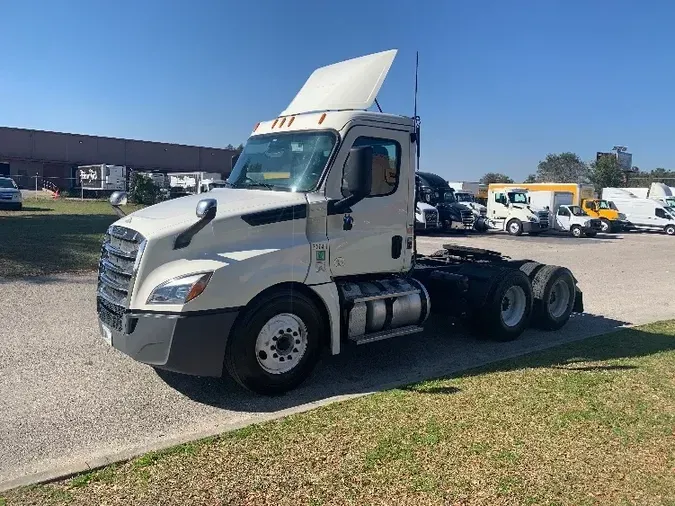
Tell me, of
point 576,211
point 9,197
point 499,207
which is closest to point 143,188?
point 9,197

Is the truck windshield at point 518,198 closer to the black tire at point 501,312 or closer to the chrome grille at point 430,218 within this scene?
the chrome grille at point 430,218

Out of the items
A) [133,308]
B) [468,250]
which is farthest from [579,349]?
[133,308]

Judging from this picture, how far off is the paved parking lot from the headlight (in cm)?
103

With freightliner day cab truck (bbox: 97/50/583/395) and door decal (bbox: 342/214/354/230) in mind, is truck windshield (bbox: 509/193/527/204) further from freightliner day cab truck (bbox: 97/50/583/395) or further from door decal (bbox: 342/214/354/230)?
door decal (bbox: 342/214/354/230)

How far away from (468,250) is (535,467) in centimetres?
526

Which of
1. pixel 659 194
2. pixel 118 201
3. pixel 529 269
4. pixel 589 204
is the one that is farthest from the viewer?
pixel 659 194

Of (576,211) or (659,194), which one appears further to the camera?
(659,194)

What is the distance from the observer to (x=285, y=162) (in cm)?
642

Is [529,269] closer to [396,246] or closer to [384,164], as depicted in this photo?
[396,246]

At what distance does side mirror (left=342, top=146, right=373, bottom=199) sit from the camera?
585 cm

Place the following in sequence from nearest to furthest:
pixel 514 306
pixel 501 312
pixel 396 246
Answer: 1. pixel 396 246
2. pixel 501 312
3. pixel 514 306

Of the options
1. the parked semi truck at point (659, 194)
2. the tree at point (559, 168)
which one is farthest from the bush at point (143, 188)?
the tree at point (559, 168)

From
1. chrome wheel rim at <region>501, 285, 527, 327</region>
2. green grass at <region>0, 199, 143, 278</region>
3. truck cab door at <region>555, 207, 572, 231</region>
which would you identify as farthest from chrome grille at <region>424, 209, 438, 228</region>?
chrome wheel rim at <region>501, 285, 527, 327</region>

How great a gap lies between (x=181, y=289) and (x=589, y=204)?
1475 inches
